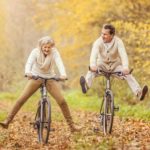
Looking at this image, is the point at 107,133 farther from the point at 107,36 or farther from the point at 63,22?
the point at 63,22

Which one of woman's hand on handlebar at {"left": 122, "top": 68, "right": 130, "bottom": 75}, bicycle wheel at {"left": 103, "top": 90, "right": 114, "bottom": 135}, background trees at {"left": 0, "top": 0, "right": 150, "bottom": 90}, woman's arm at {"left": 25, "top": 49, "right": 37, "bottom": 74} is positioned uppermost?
background trees at {"left": 0, "top": 0, "right": 150, "bottom": 90}

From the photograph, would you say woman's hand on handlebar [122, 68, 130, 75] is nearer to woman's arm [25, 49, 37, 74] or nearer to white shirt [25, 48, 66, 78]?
white shirt [25, 48, 66, 78]

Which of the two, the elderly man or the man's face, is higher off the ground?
the man's face

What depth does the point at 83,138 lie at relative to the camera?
1033 centimetres

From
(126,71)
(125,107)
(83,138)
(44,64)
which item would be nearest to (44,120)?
(83,138)

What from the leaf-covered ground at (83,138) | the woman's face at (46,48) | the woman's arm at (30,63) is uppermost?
the woman's face at (46,48)

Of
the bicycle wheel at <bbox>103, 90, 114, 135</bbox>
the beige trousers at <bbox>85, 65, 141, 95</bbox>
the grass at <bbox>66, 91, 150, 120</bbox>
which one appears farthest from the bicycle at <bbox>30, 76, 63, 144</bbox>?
the grass at <bbox>66, 91, 150, 120</bbox>

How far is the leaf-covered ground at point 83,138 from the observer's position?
9.28 meters

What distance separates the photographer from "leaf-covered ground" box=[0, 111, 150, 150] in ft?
30.5

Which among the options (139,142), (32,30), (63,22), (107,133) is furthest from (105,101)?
(32,30)

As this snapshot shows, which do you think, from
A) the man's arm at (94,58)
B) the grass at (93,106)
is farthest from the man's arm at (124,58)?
the grass at (93,106)

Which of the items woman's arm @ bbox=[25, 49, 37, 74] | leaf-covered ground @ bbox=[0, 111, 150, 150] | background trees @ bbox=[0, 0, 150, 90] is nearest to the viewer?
leaf-covered ground @ bbox=[0, 111, 150, 150]

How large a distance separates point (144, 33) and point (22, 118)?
4687 mm

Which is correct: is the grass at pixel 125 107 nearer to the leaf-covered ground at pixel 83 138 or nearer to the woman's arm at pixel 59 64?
the leaf-covered ground at pixel 83 138
